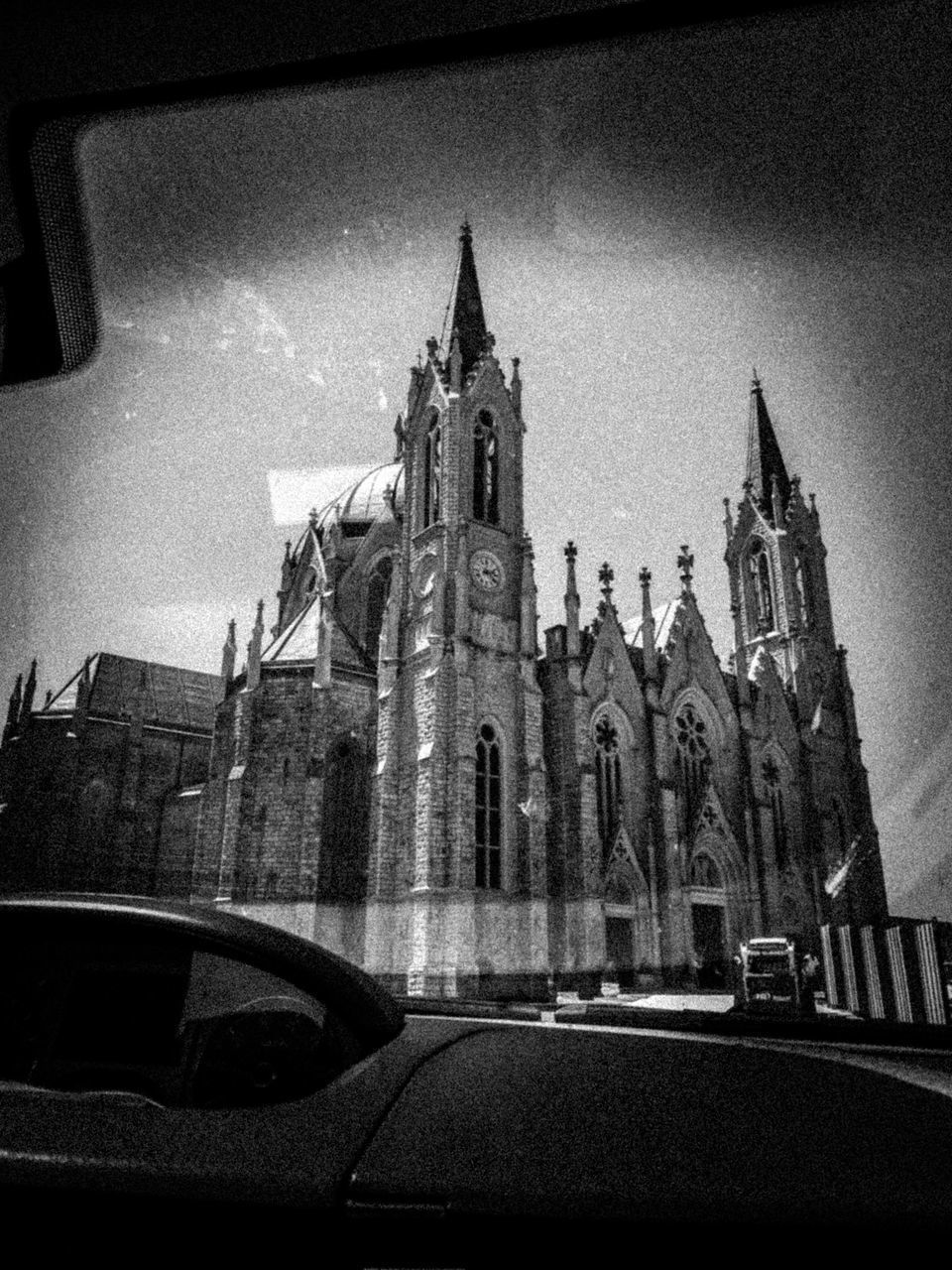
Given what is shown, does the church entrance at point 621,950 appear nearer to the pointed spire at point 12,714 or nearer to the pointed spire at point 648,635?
the pointed spire at point 648,635

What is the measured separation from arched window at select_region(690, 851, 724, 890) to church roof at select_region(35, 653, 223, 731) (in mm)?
11500

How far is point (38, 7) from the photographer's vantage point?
2.62 metres

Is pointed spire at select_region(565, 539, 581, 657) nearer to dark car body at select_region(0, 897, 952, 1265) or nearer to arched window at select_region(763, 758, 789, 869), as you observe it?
arched window at select_region(763, 758, 789, 869)

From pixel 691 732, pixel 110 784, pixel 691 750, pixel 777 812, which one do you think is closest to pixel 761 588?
pixel 691 732

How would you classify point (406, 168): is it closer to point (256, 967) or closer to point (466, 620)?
point (256, 967)

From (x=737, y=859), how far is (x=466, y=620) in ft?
26.4

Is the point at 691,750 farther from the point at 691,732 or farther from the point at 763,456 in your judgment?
the point at 763,456

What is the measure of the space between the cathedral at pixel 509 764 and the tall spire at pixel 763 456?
0.17 m

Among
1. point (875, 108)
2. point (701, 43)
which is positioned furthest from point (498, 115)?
point (875, 108)

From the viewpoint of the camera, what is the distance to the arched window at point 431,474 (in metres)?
17.0

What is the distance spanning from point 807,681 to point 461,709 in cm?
816

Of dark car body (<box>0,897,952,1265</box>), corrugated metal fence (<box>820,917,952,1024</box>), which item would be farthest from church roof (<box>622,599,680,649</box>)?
dark car body (<box>0,897,952,1265</box>)

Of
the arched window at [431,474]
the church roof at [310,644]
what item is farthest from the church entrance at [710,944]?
the arched window at [431,474]

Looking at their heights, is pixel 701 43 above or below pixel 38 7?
above
